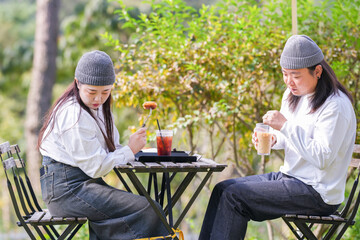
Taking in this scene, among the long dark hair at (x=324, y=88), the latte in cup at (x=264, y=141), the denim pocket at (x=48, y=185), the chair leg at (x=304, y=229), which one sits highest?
the long dark hair at (x=324, y=88)

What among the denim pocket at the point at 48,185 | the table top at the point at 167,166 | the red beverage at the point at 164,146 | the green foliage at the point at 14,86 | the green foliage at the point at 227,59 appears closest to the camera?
the table top at the point at 167,166

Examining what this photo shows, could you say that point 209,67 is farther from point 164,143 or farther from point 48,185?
point 48,185

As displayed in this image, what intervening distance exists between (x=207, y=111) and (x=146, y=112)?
1.77 ft

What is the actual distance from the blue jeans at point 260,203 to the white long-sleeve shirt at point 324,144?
6 cm

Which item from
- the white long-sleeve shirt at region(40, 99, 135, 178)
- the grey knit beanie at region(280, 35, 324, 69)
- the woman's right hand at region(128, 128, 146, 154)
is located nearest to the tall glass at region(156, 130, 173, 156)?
the woman's right hand at region(128, 128, 146, 154)

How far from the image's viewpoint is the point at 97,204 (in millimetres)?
2652

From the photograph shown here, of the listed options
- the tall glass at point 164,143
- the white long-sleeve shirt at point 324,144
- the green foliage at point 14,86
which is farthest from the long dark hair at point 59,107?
the green foliage at point 14,86

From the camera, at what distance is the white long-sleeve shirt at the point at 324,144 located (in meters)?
2.59

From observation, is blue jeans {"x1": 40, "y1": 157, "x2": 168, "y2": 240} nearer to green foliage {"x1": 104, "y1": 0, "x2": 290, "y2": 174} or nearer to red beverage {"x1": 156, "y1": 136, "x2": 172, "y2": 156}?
red beverage {"x1": 156, "y1": 136, "x2": 172, "y2": 156}

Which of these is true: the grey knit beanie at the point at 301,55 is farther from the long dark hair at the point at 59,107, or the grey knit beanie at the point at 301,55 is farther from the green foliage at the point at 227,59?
the green foliage at the point at 227,59

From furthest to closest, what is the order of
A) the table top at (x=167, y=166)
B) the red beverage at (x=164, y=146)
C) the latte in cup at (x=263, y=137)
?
the red beverage at (x=164, y=146) → the latte in cup at (x=263, y=137) → the table top at (x=167, y=166)

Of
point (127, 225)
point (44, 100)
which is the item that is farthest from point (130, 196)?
point (44, 100)

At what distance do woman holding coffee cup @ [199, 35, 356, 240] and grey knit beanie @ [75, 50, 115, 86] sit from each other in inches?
33.8

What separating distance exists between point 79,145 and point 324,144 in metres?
1.22
